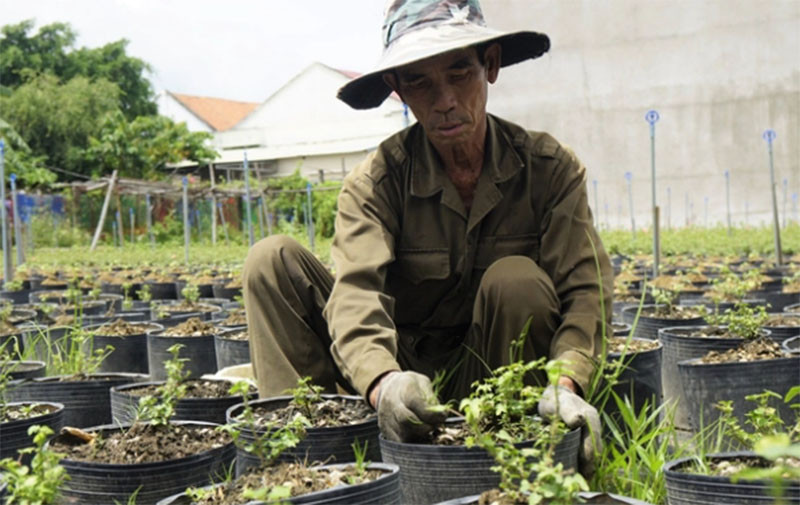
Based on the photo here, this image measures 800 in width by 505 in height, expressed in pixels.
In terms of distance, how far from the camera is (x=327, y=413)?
6.77 feet

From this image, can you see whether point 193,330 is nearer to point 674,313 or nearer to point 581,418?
point 674,313

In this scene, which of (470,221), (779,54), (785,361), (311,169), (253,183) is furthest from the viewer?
(311,169)

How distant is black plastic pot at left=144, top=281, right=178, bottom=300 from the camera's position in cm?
748

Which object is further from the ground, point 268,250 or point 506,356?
point 268,250

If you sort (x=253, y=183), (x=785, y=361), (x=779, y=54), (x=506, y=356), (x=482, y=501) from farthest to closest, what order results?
(x=253, y=183), (x=779, y=54), (x=785, y=361), (x=506, y=356), (x=482, y=501)

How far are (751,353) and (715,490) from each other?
138 centimetres

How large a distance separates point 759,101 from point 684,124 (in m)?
1.47

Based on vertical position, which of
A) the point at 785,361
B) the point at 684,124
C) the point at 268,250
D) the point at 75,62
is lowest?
the point at 785,361

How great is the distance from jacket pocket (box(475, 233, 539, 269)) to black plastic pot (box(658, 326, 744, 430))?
94 cm

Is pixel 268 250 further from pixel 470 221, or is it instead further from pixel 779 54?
pixel 779 54

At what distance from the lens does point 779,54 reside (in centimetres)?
1778

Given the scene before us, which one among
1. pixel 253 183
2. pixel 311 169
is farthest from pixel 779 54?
pixel 311 169

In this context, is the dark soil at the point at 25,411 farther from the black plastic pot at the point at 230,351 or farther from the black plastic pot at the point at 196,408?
the black plastic pot at the point at 230,351

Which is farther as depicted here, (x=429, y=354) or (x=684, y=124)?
(x=684, y=124)
